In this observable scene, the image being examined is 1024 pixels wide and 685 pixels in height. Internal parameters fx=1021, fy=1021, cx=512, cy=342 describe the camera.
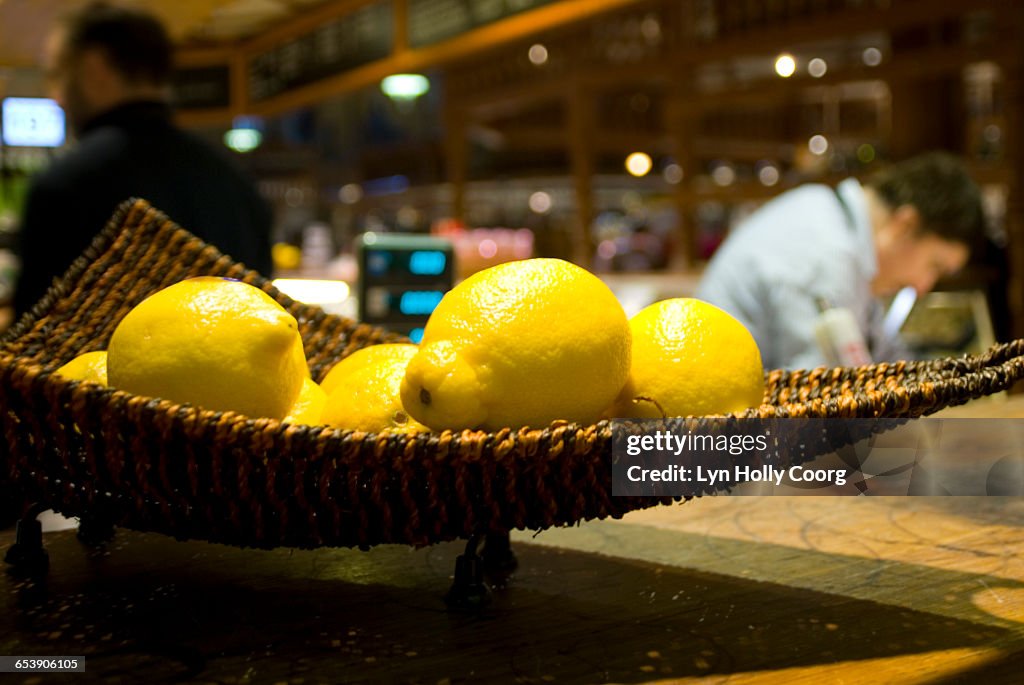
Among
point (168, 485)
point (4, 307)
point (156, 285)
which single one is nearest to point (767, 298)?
point (156, 285)

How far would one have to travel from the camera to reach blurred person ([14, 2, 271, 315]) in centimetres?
200

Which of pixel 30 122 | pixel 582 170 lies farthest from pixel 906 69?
pixel 30 122

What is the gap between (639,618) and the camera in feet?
2.23

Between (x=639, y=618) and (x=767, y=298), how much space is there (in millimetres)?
1652

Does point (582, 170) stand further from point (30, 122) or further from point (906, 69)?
point (30, 122)

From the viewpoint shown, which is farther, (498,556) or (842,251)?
(842,251)

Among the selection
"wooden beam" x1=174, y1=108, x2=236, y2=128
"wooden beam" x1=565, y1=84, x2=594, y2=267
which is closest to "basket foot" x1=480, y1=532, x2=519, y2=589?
"wooden beam" x1=565, y1=84, x2=594, y2=267

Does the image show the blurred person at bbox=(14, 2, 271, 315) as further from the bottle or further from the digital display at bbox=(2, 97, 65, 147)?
the digital display at bbox=(2, 97, 65, 147)

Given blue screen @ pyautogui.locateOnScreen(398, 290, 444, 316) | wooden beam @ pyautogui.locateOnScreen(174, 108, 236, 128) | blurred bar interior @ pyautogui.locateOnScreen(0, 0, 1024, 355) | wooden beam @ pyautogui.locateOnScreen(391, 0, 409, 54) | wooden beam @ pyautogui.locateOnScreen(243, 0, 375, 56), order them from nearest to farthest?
blue screen @ pyautogui.locateOnScreen(398, 290, 444, 316) → blurred bar interior @ pyautogui.locateOnScreen(0, 0, 1024, 355) → wooden beam @ pyautogui.locateOnScreen(391, 0, 409, 54) → wooden beam @ pyautogui.locateOnScreen(243, 0, 375, 56) → wooden beam @ pyautogui.locateOnScreen(174, 108, 236, 128)

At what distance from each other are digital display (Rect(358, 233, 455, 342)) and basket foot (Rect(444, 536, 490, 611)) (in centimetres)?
157

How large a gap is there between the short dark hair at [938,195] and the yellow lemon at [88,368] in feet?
6.37

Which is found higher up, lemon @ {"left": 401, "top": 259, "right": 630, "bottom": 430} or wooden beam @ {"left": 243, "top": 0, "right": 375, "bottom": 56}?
wooden beam @ {"left": 243, "top": 0, "right": 375, "bottom": 56}

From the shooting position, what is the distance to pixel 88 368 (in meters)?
0.76

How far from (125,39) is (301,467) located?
1.96 meters
